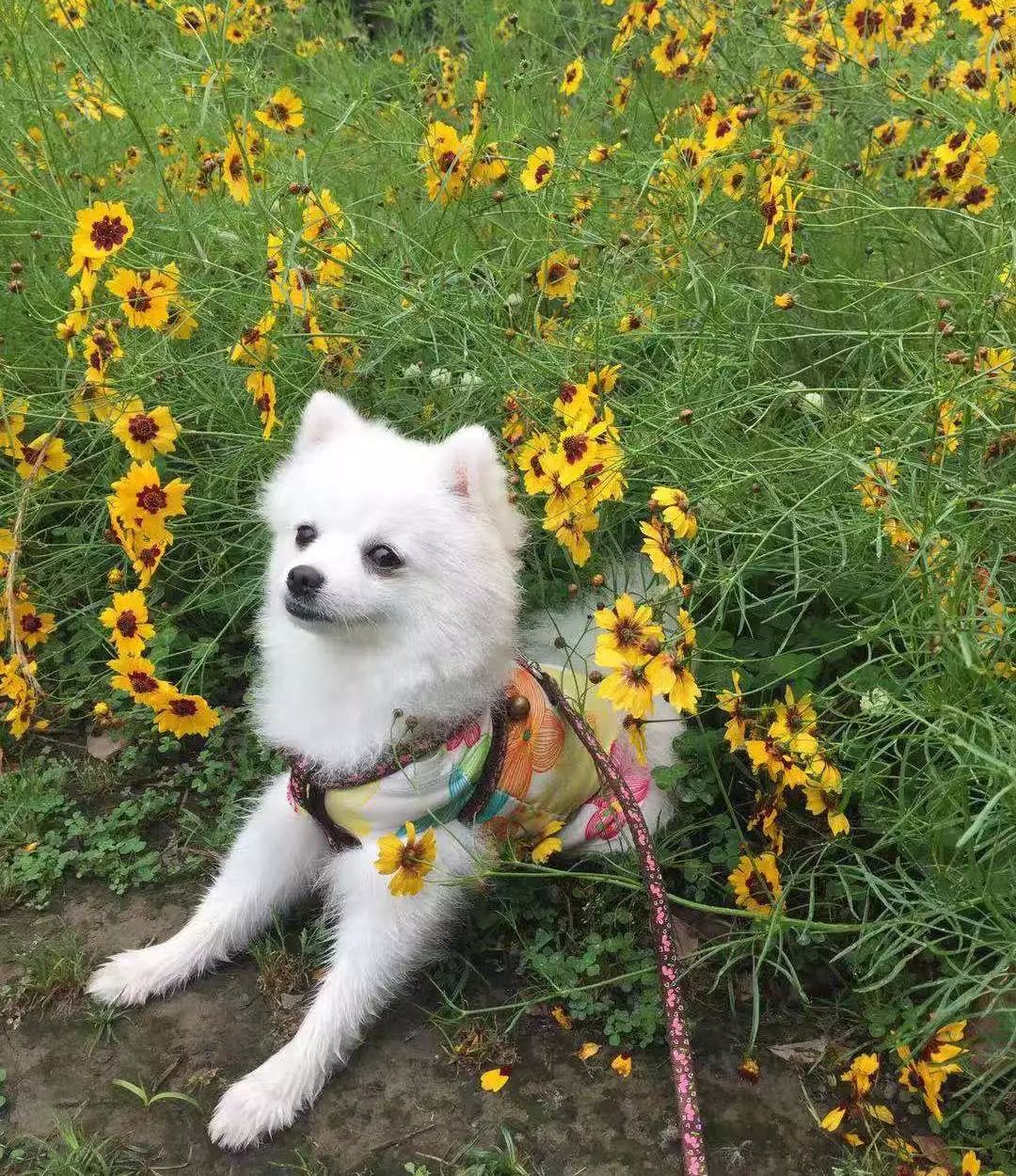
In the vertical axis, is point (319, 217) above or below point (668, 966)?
above

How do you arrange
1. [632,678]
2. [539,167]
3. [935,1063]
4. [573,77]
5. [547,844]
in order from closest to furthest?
1. [632,678]
2. [935,1063]
3. [547,844]
4. [539,167]
5. [573,77]

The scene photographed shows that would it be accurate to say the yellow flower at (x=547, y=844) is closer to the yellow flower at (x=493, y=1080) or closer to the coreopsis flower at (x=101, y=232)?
the yellow flower at (x=493, y=1080)

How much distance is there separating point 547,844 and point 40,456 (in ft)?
4.36

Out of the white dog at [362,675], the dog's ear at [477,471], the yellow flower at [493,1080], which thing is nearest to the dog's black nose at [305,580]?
the white dog at [362,675]

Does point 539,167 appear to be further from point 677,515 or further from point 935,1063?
point 935,1063

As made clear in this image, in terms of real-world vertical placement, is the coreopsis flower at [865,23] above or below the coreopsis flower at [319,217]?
above

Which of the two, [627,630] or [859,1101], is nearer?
[627,630]

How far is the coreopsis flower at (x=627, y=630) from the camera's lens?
1.39 meters

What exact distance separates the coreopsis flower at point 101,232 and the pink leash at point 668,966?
4.06 feet

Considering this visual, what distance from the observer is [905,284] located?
2.37m

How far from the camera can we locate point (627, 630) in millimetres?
1407

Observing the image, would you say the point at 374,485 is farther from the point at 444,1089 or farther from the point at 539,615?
the point at 444,1089

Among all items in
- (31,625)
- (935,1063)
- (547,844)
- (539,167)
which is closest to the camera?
(935,1063)

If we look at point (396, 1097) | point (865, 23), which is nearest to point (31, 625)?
point (396, 1097)
